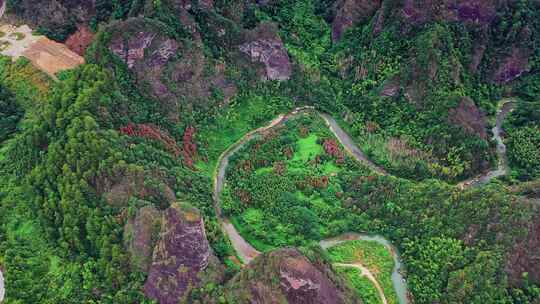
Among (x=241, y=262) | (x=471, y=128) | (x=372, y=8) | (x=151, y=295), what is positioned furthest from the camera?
(x=372, y=8)

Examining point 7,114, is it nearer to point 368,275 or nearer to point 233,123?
point 233,123

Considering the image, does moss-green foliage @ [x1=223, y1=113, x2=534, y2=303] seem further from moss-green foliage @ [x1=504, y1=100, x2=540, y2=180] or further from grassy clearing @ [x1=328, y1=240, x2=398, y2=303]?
moss-green foliage @ [x1=504, y1=100, x2=540, y2=180]

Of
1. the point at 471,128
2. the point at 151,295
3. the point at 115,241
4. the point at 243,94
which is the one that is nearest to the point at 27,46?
the point at 243,94

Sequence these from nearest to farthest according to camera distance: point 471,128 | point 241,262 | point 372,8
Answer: point 241,262, point 471,128, point 372,8

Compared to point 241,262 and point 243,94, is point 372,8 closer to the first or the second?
point 243,94

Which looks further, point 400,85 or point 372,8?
point 372,8

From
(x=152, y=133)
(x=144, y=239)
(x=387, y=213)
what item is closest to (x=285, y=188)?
(x=387, y=213)

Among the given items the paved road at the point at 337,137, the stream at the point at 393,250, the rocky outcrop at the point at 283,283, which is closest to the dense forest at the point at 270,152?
the rocky outcrop at the point at 283,283
